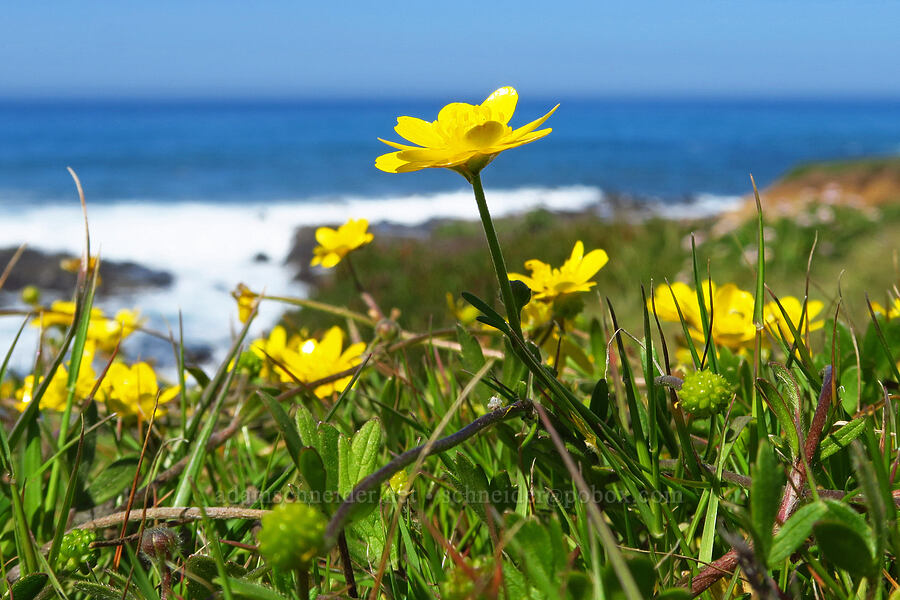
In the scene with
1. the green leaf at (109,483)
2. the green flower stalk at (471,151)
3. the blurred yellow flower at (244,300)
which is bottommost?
the green leaf at (109,483)

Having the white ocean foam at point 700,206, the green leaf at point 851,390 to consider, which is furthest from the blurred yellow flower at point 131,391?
the white ocean foam at point 700,206

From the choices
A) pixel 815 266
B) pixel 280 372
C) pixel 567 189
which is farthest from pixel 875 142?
pixel 280 372

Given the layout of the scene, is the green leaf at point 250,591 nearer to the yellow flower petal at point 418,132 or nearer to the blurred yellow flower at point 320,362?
the yellow flower petal at point 418,132

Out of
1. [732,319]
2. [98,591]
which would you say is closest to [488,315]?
[98,591]

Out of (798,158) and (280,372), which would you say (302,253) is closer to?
(280,372)

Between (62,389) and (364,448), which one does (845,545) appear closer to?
(364,448)

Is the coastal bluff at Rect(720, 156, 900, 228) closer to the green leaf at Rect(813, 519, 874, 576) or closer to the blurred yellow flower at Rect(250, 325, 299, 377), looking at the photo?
the blurred yellow flower at Rect(250, 325, 299, 377)

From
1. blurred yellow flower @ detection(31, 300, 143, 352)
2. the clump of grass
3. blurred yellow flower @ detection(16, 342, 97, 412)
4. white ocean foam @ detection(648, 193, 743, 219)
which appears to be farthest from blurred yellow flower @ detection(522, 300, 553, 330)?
white ocean foam @ detection(648, 193, 743, 219)
